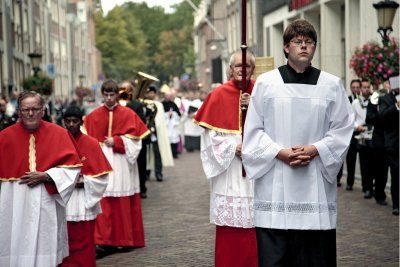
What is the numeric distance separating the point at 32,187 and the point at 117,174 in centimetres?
382

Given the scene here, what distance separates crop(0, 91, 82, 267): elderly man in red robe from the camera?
7.22 m

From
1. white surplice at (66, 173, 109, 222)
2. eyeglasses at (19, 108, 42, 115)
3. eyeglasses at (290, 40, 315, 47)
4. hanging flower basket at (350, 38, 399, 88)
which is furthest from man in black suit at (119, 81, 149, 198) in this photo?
eyeglasses at (290, 40, 315, 47)

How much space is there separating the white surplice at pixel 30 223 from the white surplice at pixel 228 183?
58.5 inches

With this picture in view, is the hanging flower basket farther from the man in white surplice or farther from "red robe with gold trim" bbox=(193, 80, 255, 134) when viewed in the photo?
the man in white surplice

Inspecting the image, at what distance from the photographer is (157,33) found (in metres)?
126

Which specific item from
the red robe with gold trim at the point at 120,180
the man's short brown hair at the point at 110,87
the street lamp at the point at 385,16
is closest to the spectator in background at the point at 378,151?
the street lamp at the point at 385,16

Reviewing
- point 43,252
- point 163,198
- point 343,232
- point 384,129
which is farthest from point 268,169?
point 163,198

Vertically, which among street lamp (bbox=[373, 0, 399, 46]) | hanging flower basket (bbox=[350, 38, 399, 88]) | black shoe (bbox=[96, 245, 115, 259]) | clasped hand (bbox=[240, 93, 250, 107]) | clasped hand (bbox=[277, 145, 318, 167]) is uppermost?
street lamp (bbox=[373, 0, 399, 46])

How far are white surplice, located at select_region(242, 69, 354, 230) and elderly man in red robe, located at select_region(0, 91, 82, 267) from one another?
6.30 feet

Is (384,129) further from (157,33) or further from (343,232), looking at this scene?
(157,33)

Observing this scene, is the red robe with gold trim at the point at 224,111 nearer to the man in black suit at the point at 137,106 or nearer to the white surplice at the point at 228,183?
the white surplice at the point at 228,183

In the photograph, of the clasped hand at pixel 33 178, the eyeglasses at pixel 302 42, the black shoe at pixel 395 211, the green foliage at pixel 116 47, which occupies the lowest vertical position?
the black shoe at pixel 395 211

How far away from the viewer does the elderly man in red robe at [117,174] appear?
10.9m

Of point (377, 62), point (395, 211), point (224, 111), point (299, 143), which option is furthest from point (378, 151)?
point (299, 143)
